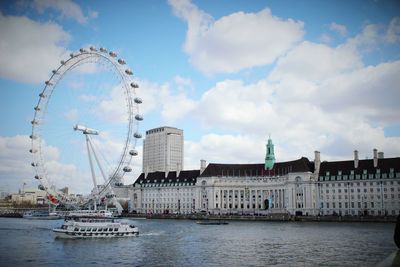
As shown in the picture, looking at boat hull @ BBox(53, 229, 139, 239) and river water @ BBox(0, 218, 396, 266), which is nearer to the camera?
river water @ BBox(0, 218, 396, 266)

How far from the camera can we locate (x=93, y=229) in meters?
69.0

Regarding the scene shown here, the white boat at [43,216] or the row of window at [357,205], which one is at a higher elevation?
the row of window at [357,205]

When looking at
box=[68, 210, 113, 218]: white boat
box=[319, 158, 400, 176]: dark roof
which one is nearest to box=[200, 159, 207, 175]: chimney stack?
box=[319, 158, 400, 176]: dark roof

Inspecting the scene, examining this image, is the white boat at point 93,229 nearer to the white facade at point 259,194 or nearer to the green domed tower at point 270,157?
the white facade at point 259,194

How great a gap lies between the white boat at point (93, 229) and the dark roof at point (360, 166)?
79154 millimetres

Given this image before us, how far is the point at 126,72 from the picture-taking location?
7244 centimetres

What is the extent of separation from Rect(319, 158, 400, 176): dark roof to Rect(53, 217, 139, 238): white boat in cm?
7915

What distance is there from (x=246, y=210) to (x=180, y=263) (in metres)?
113

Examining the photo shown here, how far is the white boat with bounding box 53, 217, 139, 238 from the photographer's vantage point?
222 feet

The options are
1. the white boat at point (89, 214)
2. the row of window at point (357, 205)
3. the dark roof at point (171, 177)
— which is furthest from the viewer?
the dark roof at point (171, 177)

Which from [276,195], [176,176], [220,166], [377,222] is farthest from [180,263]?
[176,176]

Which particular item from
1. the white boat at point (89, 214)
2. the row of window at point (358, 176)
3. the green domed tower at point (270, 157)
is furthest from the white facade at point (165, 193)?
the white boat at point (89, 214)

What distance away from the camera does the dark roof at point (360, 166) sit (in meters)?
122

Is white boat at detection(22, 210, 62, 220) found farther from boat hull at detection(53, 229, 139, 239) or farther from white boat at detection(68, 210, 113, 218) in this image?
boat hull at detection(53, 229, 139, 239)
